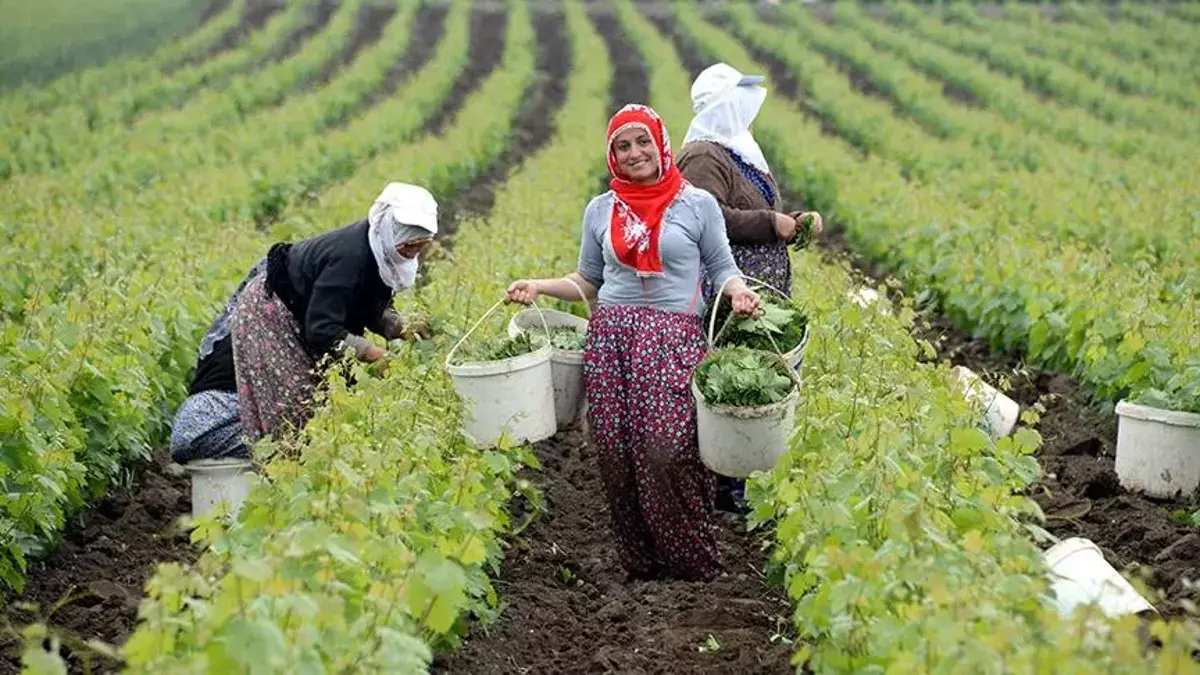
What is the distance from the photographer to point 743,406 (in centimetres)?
493

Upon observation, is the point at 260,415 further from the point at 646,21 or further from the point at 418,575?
the point at 646,21

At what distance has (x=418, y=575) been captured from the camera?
12.3ft

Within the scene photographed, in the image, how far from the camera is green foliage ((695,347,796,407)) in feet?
16.3

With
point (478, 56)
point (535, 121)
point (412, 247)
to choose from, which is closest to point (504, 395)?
point (412, 247)

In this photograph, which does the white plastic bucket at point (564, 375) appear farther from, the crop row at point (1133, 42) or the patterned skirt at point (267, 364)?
the crop row at point (1133, 42)

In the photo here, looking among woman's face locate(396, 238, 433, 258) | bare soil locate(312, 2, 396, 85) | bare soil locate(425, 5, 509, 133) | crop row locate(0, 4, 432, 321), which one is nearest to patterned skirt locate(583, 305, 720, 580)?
woman's face locate(396, 238, 433, 258)

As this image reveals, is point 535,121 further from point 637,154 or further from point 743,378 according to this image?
point 743,378

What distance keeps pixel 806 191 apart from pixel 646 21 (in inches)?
877

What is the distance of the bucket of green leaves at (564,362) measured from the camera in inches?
218

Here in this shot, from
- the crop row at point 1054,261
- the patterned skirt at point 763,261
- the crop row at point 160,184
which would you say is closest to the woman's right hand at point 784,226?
the patterned skirt at point 763,261

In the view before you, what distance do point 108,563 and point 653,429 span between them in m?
2.30

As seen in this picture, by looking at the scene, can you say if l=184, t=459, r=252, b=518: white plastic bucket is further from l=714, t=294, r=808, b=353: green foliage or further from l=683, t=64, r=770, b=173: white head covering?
l=683, t=64, r=770, b=173: white head covering

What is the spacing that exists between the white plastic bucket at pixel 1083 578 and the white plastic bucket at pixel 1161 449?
6.31ft

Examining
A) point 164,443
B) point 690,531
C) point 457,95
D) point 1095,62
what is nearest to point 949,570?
point 690,531
